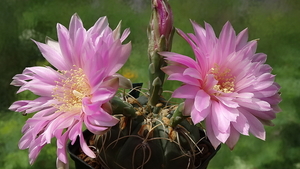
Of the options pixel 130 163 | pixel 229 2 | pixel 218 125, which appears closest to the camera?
pixel 218 125

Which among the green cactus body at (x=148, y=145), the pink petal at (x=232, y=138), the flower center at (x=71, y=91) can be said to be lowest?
the green cactus body at (x=148, y=145)

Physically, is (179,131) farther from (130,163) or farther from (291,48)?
(291,48)

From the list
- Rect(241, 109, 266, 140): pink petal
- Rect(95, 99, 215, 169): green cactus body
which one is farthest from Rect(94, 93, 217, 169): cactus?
Rect(241, 109, 266, 140): pink petal

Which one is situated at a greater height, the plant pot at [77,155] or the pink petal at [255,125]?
the pink petal at [255,125]

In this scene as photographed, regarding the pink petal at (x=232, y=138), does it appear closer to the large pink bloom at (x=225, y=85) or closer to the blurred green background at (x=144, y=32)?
the large pink bloom at (x=225, y=85)

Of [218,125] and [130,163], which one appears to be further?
[130,163]

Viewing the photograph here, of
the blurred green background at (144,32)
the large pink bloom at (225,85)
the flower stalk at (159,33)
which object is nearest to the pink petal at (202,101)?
the large pink bloom at (225,85)

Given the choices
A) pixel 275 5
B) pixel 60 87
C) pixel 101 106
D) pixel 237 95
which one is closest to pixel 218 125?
pixel 237 95
